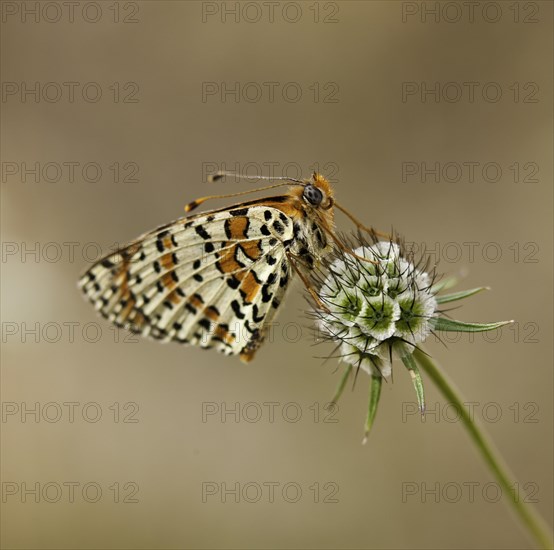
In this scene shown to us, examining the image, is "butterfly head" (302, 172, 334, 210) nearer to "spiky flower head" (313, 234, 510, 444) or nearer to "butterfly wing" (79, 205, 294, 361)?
"butterfly wing" (79, 205, 294, 361)

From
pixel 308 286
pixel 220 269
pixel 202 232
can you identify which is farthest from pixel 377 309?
pixel 202 232

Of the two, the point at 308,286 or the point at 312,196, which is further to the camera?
the point at 312,196

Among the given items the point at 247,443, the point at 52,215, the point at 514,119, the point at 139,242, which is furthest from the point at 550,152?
the point at 52,215

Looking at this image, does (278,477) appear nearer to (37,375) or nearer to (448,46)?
(37,375)

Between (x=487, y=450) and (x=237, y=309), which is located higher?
(x=237, y=309)

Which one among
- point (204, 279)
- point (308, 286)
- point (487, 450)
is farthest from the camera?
point (204, 279)

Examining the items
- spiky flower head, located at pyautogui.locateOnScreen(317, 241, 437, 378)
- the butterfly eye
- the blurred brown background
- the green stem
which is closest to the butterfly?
the butterfly eye

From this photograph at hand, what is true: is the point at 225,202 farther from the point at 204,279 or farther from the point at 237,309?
the point at 237,309
